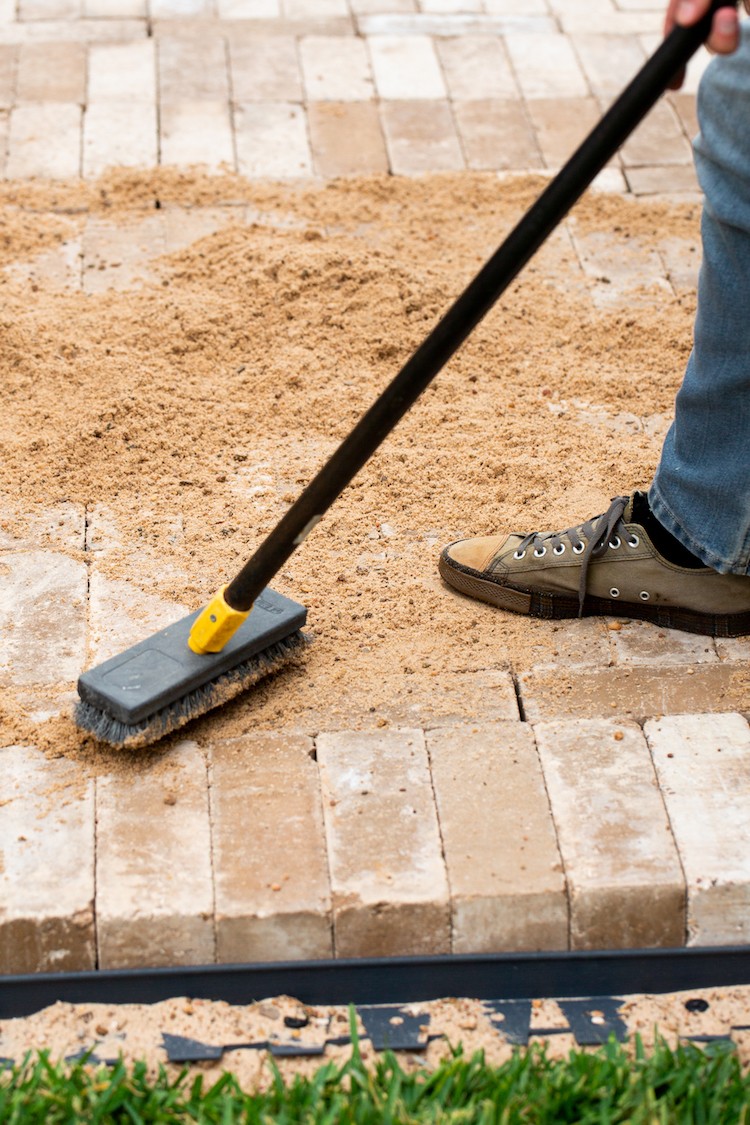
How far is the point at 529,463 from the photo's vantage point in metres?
2.99

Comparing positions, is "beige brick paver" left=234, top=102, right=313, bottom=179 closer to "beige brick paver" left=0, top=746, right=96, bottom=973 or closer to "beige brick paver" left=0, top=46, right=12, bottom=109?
"beige brick paver" left=0, top=46, right=12, bottom=109

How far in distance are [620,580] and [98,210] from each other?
236 cm

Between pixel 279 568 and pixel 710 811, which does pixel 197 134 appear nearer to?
pixel 279 568

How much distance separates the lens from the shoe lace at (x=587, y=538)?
2541mm

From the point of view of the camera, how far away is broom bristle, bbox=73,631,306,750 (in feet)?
7.13

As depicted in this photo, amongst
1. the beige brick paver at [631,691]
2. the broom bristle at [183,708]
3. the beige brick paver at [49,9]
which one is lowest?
the beige brick paver at [49,9]

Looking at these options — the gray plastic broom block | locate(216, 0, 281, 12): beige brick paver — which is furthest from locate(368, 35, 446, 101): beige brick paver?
the gray plastic broom block

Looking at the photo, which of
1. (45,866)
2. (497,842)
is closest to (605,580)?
(497,842)

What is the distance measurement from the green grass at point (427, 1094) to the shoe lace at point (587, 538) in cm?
99

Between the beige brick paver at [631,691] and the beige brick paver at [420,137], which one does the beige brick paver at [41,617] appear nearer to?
the beige brick paver at [631,691]

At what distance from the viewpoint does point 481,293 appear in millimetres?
1956

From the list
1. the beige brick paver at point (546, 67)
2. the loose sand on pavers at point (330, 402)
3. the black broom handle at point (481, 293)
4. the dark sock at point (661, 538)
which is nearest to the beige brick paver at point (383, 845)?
the loose sand on pavers at point (330, 402)

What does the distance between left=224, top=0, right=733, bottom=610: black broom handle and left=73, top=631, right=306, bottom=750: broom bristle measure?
0.15 m

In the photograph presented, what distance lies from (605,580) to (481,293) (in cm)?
81
